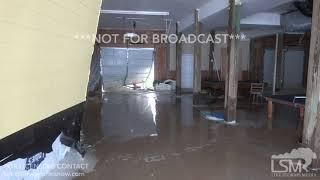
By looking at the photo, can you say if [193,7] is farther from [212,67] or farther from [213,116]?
[212,67]

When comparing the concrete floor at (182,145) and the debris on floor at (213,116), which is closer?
the concrete floor at (182,145)

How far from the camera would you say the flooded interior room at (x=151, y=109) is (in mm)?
1404

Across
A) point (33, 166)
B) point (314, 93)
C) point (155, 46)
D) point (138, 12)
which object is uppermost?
point (138, 12)

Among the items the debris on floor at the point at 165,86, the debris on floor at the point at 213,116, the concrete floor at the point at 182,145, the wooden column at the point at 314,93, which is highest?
the wooden column at the point at 314,93

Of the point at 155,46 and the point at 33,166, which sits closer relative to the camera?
the point at 33,166

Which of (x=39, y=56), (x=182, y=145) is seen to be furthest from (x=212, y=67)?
(x=39, y=56)

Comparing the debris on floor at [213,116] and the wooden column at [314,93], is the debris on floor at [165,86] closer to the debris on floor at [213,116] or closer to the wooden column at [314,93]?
the debris on floor at [213,116]

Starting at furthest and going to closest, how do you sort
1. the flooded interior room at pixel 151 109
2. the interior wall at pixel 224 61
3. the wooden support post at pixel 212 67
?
the interior wall at pixel 224 61, the wooden support post at pixel 212 67, the flooded interior room at pixel 151 109

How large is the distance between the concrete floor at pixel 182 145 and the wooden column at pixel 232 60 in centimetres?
38

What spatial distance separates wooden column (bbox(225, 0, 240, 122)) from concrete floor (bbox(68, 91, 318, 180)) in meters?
0.38

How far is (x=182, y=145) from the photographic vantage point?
4531mm

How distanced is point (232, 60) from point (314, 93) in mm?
2566

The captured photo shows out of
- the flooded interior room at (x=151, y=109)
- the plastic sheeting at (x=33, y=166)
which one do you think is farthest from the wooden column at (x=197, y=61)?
the plastic sheeting at (x=33, y=166)

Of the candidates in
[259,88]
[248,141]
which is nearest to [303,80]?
[259,88]
